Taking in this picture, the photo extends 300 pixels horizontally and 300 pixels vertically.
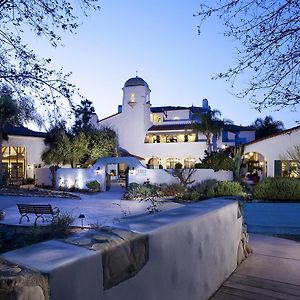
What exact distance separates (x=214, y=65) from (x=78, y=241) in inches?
192

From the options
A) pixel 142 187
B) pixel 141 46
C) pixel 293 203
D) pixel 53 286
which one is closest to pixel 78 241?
pixel 53 286

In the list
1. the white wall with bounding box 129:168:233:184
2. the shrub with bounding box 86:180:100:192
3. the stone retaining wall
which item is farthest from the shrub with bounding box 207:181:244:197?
the stone retaining wall

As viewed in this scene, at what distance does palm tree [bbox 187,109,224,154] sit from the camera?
37625mm

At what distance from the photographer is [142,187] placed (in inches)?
947

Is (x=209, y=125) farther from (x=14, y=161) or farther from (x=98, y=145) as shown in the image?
(x=14, y=161)

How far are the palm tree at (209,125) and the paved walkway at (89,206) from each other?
16139mm

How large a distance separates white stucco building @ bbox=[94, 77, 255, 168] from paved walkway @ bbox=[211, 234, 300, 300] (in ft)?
115

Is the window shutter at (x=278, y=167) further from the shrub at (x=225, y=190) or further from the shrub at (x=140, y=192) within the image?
the shrub at (x=140, y=192)

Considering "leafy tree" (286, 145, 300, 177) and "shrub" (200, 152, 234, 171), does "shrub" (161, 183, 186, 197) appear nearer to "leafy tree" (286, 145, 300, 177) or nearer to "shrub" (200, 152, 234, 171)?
"shrub" (200, 152, 234, 171)

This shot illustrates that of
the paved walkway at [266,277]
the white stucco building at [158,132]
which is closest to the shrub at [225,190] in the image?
the paved walkway at [266,277]

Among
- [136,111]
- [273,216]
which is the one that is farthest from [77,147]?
[273,216]

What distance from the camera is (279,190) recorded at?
1641 centimetres

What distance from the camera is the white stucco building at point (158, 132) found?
42.3 m

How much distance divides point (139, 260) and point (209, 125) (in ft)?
117
